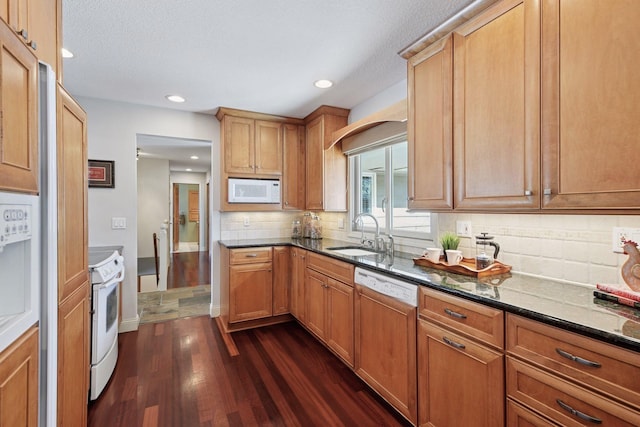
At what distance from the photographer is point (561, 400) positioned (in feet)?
3.40

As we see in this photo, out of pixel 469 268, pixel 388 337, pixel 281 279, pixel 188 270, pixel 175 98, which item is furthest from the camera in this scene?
pixel 188 270

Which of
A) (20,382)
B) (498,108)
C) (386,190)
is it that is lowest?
(20,382)

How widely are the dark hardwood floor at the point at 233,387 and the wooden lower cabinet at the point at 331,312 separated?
0.56ft

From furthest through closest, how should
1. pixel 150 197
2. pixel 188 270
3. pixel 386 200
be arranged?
1. pixel 150 197
2. pixel 188 270
3. pixel 386 200

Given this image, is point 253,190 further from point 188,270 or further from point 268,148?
point 188,270

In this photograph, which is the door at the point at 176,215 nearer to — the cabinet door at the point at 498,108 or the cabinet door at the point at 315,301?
the cabinet door at the point at 315,301

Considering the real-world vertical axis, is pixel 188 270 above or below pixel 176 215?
below

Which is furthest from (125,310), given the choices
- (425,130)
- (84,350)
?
(425,130)

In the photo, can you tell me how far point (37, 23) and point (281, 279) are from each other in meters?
2.72

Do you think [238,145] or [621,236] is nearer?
[621,236]

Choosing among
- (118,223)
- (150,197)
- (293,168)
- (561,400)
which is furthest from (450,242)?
(150,197)

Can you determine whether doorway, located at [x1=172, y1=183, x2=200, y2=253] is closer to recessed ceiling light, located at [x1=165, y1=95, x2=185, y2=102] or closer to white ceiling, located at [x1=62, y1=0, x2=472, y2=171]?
recessed ceiling light, located at [x1=165, y1=95, x2=185, y2=102]

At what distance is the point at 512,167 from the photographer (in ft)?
4.75

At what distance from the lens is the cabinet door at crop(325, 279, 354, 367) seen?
2279 mm
